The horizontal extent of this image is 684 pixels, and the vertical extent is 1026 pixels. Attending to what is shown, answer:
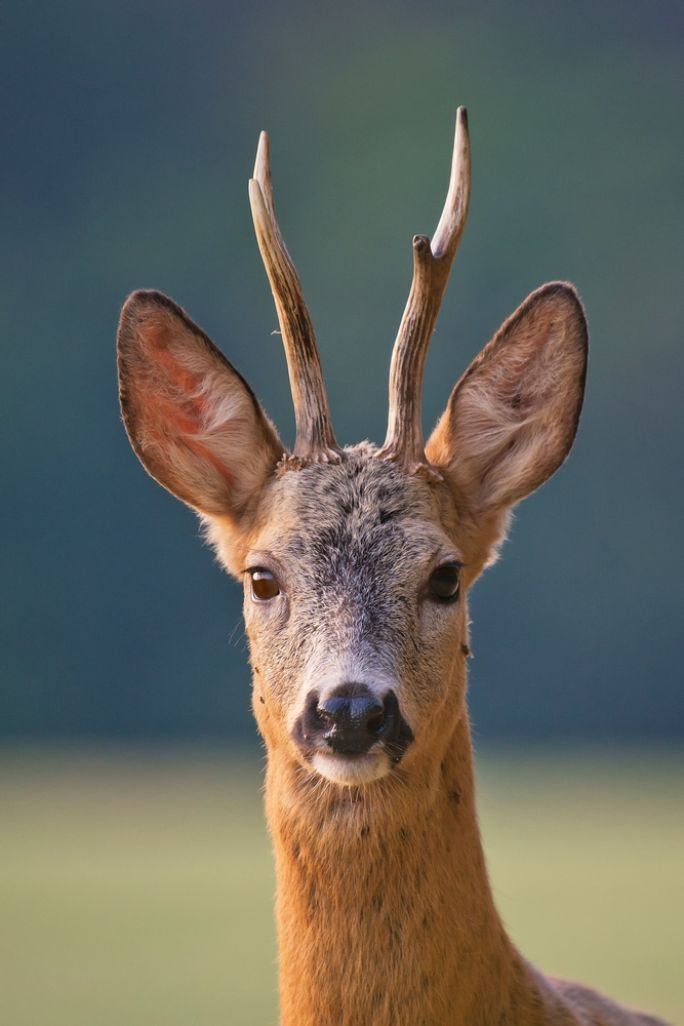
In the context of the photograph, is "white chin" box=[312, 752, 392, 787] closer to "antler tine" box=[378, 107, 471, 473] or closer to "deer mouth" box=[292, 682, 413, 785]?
"deer mouth" box=[292, 682, 413, 785]

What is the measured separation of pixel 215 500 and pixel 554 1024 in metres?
1.50

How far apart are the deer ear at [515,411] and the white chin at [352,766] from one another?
97 cm

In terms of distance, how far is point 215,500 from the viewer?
174 inches

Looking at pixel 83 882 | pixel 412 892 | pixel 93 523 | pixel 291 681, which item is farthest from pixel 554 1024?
pixel 93 523

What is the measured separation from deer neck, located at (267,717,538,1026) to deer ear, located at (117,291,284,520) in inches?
30.7

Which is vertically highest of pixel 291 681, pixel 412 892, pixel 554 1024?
pixel 291 681

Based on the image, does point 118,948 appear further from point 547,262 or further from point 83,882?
point 547,262

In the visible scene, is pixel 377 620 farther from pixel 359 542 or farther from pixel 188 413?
pixel 188 413

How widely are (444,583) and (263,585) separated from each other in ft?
1.37

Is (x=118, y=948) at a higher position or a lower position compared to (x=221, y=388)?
lower

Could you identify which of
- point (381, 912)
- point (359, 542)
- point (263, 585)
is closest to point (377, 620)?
point (359, 542)

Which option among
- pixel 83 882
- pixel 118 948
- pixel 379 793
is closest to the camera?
pixel 379 793

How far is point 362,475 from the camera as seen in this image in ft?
13.6

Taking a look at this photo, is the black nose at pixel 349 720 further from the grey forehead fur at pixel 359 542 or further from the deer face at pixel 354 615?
the grey forehead fur at pixel 359 542
